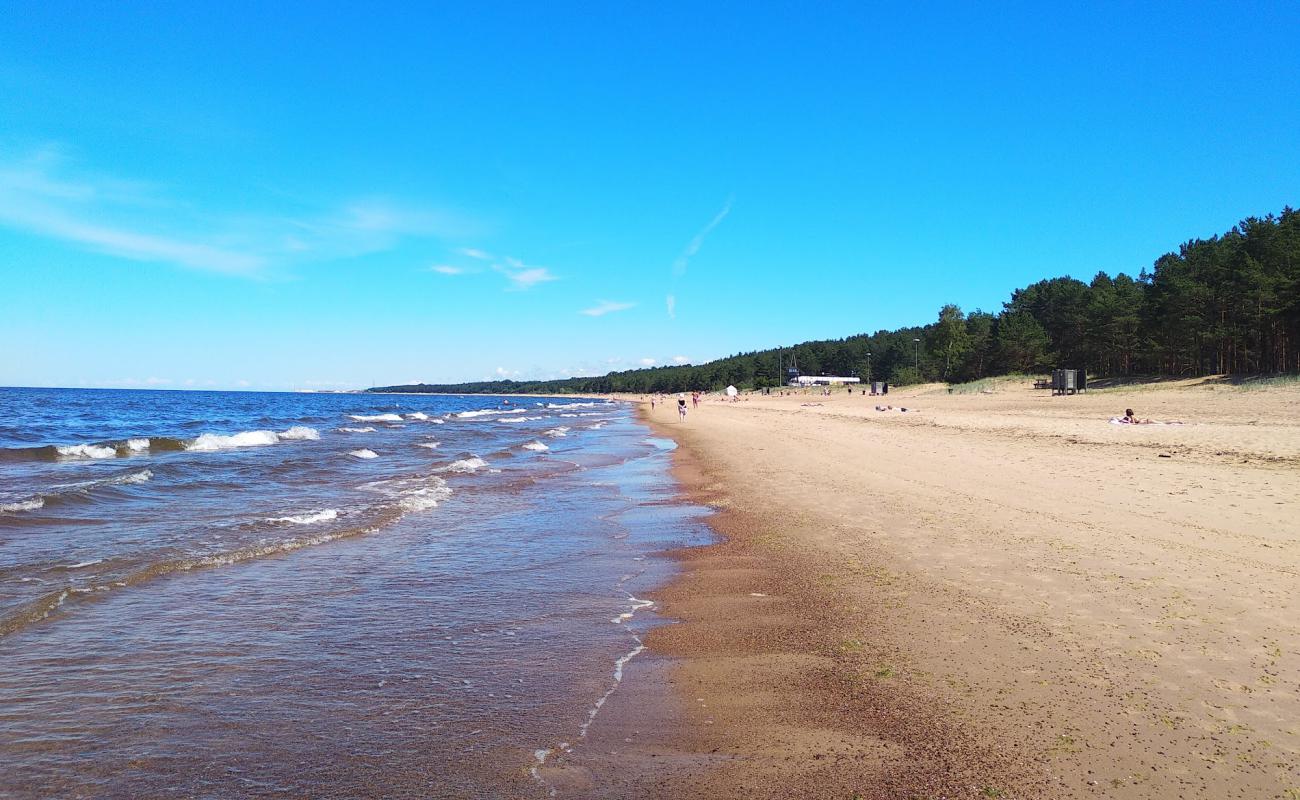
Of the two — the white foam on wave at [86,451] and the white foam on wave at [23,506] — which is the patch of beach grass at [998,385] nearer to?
the white foam on wave at [86,451]

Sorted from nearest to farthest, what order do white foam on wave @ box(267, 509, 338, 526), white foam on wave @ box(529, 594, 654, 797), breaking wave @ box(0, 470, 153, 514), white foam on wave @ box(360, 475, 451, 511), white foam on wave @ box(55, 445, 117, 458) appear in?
white foam on wave @ box(529, 594, 654, 797), white foam on wave @ box(267, 509, 338, 526), breaking wave @ box(0, 470, 153, 514), white foam on wave @ box(360, 475, 451, 511), white foam on wave @ box(55, 445, 117, 458)

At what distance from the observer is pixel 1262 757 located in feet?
11.6

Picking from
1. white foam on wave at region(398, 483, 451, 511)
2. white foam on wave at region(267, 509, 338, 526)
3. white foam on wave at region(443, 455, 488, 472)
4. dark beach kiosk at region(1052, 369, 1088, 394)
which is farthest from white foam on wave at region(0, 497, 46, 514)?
dark beach kiosk at region(1052, 369, 1088, 394)

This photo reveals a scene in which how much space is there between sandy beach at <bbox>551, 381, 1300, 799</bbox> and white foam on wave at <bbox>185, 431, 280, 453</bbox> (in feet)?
85.1

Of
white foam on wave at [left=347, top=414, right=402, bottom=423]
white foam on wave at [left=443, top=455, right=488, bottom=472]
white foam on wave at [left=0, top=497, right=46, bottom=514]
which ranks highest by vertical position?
white foam on wave at [left=0, top=497, right=46, bottom=514]

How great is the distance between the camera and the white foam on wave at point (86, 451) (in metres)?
24.0

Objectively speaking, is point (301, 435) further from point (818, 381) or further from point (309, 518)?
point (818, 381)

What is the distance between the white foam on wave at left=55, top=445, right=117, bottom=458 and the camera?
944 inches

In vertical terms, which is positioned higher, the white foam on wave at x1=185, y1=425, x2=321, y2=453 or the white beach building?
the white beach building

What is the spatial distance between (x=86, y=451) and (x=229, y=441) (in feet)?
18.7

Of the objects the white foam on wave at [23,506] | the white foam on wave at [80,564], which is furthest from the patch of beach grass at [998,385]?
the white foam on wave at [80,564]

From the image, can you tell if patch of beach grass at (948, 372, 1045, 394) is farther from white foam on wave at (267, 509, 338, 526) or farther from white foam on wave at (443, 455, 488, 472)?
white foam on wave at (267, 509, 338, 526)

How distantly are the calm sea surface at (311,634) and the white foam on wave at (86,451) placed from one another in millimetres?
10975

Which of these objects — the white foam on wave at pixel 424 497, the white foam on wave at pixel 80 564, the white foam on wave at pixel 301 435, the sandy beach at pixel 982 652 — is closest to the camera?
the sandy beach at pixel 982 652
